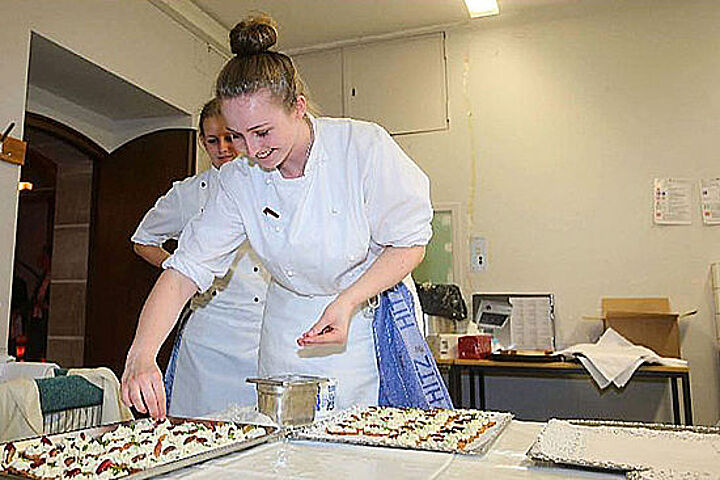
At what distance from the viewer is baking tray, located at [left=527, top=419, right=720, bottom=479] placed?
77 cm

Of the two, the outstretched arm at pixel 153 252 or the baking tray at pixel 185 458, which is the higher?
the outstretched arm at pixel 153 252

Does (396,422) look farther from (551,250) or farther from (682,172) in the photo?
(682,172)

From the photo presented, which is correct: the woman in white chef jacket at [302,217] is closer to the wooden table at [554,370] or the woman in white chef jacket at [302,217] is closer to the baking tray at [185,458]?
the baking tray at [185,458]

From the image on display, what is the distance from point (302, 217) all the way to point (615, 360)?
2.01m

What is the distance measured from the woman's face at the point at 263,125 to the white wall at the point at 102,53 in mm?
1547

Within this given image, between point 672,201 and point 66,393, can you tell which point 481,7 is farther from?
point 66,393

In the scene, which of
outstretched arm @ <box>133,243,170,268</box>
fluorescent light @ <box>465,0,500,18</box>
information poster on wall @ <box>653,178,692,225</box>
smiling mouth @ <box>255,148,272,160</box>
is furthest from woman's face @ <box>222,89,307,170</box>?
information poster on wall @ <box>653,178,692,225</box>

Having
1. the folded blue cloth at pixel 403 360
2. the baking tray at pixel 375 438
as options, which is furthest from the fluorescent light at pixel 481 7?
the baking tray at pixel 375 438

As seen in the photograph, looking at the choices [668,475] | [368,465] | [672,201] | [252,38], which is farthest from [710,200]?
[368,465]

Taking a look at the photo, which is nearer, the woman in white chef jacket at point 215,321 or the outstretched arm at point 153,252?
the woman in white chef jacket at point 215,321

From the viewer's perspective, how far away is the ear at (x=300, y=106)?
4.17 feet

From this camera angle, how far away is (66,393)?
1.72 meters

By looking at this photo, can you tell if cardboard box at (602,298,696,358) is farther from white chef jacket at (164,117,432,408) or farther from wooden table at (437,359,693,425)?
white chef jacket at (164,117,432,408)

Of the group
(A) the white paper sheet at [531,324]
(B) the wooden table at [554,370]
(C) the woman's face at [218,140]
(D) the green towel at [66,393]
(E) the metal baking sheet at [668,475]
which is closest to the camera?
(E) the metal baking sheet at [668,475]
